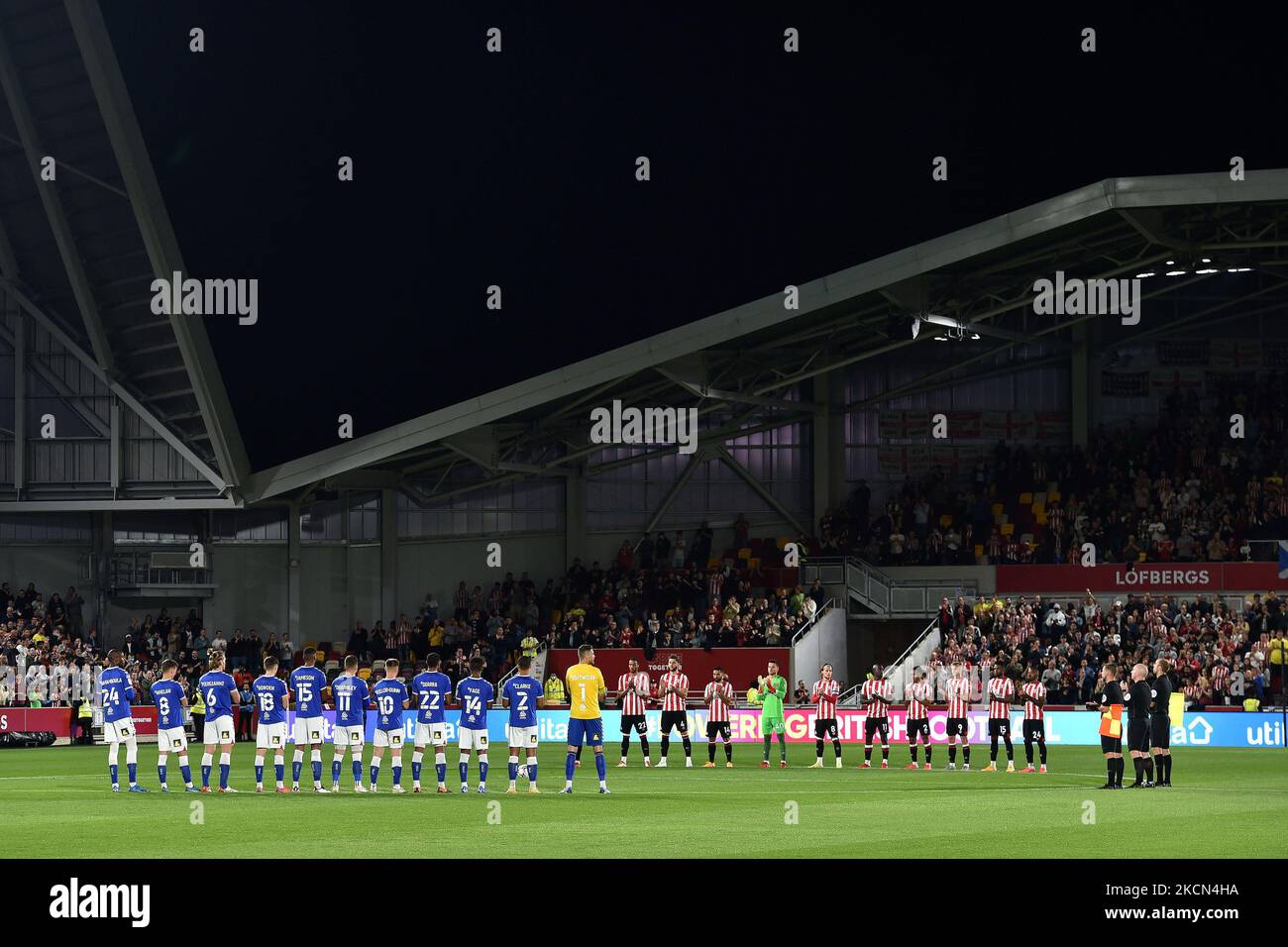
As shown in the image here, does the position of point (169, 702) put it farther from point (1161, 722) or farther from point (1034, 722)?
point (1034, 722)

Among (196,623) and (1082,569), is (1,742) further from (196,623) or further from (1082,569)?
(1082,569)

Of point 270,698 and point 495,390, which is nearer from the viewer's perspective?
point 270,698

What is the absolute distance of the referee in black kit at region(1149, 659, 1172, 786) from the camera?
2448 cm

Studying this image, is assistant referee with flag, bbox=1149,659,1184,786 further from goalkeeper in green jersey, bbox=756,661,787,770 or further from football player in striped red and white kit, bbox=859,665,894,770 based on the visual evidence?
goalkeeper in green jersey, bbox=756,661,787,770

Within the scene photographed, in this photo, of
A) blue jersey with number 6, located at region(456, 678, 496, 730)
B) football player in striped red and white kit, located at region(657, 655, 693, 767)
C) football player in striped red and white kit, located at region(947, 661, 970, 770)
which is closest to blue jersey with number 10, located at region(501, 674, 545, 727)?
blue jersey with number 6, located at region(456, 678, 496, 730)

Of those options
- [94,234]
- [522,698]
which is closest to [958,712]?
[522,698]

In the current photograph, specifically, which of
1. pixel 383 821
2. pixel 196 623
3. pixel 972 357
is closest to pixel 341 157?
pixel 196 623

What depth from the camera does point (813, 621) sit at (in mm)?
52344

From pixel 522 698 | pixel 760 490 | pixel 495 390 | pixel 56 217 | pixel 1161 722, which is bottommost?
pixel 1161 722

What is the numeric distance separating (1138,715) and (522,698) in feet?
27.6

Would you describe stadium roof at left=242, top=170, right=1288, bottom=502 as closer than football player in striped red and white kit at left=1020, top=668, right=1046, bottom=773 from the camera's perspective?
No

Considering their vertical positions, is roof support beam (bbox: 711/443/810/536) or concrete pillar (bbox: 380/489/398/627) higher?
roof support beam (bbox: 711/443/810/536)

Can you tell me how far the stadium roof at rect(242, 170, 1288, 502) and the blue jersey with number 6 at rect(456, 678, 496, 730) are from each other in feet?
76.4

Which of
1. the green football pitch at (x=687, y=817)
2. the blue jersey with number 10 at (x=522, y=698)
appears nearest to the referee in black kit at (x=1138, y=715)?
the green football pitch at (x=687, y=817)
